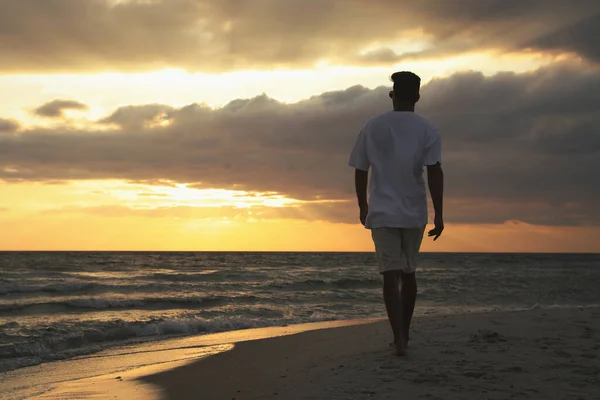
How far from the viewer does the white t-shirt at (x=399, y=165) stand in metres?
4.21

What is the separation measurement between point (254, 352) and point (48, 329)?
4.70 metres

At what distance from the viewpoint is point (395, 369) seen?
416 centimetres

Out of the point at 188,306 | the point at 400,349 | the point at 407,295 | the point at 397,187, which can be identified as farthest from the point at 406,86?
the point at 188,306

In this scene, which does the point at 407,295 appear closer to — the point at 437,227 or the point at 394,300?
the point at 394,300

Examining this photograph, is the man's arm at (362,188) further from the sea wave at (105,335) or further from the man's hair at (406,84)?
the sea wave at (105,335)

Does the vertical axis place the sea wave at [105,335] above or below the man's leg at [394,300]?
below

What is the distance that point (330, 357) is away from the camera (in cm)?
544

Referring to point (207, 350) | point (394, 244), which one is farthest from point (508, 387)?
point (207, 350)

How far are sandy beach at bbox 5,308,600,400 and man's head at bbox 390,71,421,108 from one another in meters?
1.96

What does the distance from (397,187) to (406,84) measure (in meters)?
0.84

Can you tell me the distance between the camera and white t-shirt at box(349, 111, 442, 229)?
166 inches

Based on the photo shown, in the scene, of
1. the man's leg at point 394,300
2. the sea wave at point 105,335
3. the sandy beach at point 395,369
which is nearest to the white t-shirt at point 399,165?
the man's leg at point 394,300

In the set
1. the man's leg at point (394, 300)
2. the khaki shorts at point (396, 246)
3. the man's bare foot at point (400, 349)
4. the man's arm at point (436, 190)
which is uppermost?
the man's arm at point (436, 190)

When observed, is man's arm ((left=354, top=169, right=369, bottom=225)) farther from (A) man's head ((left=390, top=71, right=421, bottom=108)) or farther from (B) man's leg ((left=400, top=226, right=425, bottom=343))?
(A) man's head ((left=390, top=71, right=421, bottom=108))
